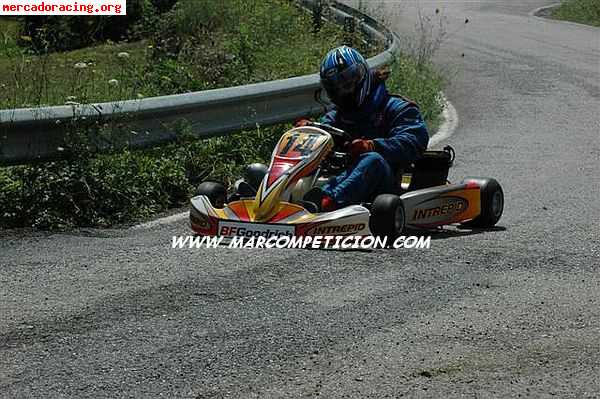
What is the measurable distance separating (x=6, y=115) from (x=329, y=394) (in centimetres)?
416

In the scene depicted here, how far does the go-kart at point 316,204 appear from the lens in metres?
7.10

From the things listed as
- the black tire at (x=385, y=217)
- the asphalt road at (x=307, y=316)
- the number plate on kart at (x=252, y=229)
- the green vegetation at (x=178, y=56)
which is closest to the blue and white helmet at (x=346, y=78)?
the black tire at (x=385, y=217)

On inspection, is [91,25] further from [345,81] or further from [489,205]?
[489,205]

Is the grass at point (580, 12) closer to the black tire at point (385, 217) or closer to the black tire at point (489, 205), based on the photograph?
the black tire at point (489, 205)

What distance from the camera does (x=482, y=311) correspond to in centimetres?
566

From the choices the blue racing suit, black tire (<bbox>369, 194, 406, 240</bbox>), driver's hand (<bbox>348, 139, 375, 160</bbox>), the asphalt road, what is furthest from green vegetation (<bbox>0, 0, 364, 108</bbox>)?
the asphalt road

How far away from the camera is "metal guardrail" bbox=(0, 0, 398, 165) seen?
7914 mm

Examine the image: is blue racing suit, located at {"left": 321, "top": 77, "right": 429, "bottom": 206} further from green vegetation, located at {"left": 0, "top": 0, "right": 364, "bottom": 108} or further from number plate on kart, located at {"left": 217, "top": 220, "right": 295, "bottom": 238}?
green vegetation, located at {"left": 0, "top": 0, "right": 364, "bottom": 108}

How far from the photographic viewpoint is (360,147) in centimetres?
761

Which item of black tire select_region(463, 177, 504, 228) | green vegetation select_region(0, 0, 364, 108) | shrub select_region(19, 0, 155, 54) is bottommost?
shrub select_region(19, 0, 155, 54)

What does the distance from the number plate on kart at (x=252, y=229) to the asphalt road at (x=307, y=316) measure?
189 mm

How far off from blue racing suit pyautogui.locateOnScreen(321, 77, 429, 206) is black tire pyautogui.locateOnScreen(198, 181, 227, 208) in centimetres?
78

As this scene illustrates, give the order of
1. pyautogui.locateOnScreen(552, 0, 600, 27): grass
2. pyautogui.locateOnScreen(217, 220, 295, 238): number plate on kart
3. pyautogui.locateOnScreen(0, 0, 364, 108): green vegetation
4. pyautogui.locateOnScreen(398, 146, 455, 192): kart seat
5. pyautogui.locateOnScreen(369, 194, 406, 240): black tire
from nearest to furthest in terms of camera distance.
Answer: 1. pyautogui.locateOnScreen(217, 220, 295, 238): number plate on kart
2. pyautogui.locateOnScreen(369, 194, 406, 240): black tire
3. pyautogui.locateOnScreen(398, 146, 455, 192): kart seat
4. pyautogui.locateOnScreen(0, 0, 364, 108): green vegetation
5. pyautogui.locateOnScreen(552, 0, 600, 27): grass

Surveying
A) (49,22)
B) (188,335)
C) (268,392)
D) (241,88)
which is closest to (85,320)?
(188,335)
